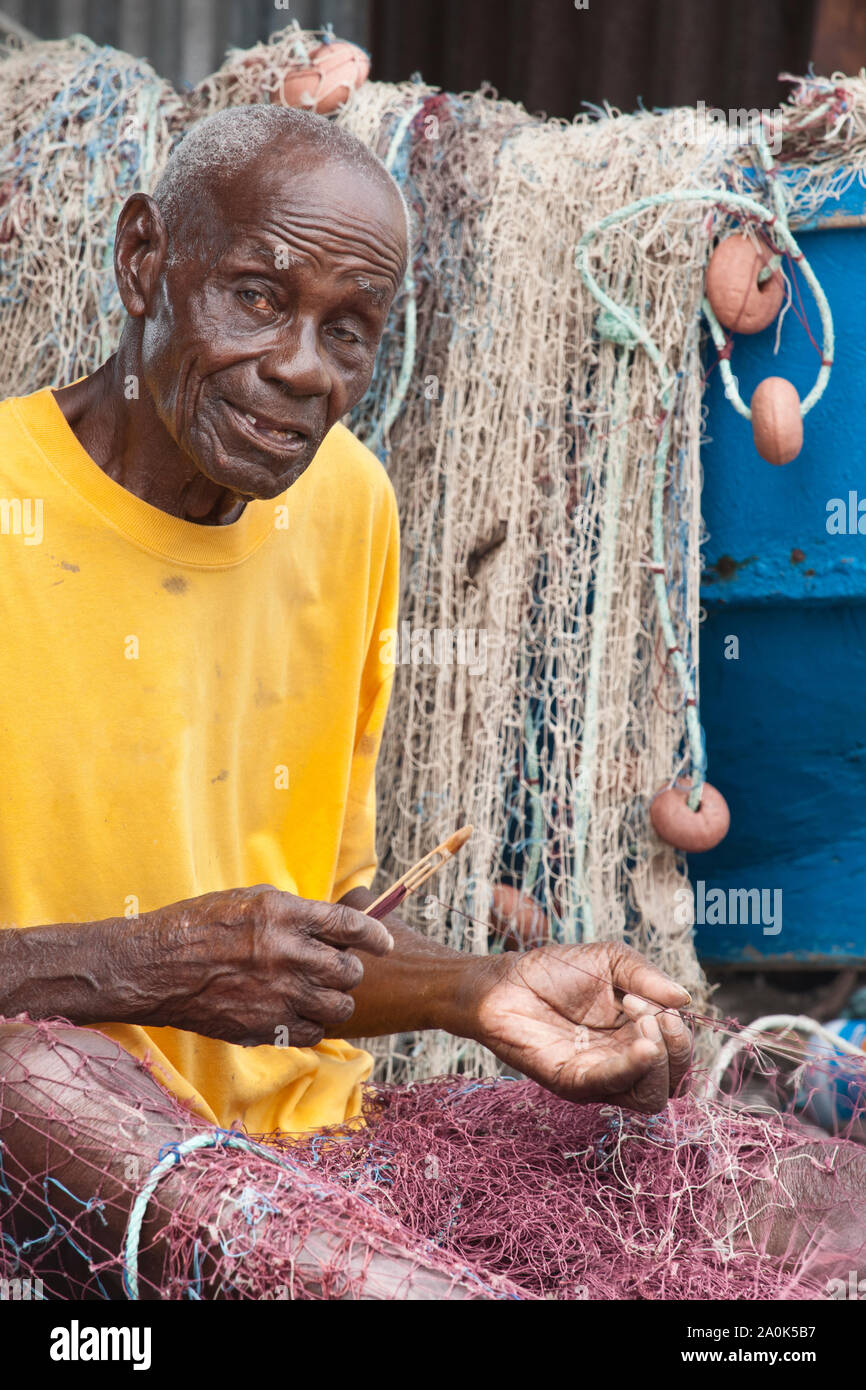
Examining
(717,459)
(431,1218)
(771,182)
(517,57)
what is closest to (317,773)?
(431,1218)

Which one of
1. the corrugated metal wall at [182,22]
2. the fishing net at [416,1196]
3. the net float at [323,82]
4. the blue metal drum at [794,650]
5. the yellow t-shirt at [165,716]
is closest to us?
the fishing net at [416,1196]

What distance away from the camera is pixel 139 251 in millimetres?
1958

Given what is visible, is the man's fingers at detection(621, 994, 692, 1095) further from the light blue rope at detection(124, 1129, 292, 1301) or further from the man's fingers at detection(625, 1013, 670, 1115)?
the light blue rope at detection(124, 1129, 292, 1301)

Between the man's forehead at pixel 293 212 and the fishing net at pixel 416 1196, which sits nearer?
the fishing net at pixel 416 1196

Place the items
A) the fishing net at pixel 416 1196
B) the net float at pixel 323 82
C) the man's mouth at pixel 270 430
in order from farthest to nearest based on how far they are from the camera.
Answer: the net float at pixel 323 82
the man's mouth at pixel 270 430
the fishing net at pixel 416 1196

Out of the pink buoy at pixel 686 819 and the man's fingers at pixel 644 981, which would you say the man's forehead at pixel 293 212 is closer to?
the man's fingers at pixel 644 981

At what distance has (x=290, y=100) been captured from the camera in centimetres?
312

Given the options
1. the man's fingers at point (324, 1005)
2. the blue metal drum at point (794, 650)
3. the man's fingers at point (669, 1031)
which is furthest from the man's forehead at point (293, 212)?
the blue metal drum at point (794, 650)

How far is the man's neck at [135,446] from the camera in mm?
2012

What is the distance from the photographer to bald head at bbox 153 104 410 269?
185 cm

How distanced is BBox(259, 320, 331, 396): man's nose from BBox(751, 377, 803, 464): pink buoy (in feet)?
A: 4.13

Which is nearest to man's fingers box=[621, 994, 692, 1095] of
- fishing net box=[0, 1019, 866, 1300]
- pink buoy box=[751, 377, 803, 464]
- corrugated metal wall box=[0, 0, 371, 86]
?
fishing net box=[0, 1019, 866, 1300]

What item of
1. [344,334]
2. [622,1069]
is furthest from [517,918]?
[344,334]

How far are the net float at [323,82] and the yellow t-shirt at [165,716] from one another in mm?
1243
